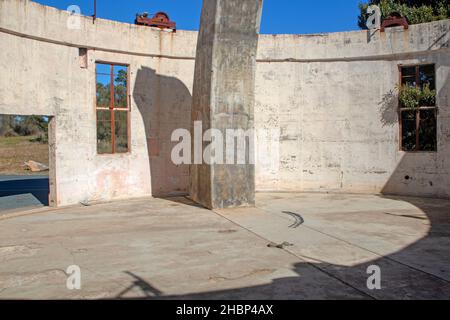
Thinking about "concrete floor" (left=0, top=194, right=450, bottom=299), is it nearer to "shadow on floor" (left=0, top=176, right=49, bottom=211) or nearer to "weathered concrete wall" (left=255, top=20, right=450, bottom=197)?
"shadow on floor" (left=0, top=176, right=49, bottom=211)

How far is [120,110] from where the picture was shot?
37.7 ft

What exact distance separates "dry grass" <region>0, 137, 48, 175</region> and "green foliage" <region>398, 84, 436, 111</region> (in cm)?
1622

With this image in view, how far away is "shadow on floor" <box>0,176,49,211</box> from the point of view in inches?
433

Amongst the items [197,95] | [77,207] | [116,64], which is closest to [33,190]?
[77,207]

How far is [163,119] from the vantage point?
39.8 feet

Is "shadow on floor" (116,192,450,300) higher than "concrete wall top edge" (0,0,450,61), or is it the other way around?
"concrete wall top edge" (0,0,450,61)

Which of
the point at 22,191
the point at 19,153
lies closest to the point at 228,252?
the point at 22,191

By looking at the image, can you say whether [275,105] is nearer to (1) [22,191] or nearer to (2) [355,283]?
(1) [22,191]

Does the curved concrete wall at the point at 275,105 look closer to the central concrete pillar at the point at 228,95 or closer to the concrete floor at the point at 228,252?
the concrete floor at the point at 228,252

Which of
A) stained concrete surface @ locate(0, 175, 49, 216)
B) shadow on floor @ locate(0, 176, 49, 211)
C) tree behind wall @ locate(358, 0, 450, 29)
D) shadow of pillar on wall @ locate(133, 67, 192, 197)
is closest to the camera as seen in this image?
stained concrete surface @ locate(0, 175, 49, 216)

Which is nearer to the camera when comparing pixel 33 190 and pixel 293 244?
pixel 293 244

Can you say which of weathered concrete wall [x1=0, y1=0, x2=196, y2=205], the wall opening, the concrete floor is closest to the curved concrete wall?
weathered concrete wall [x1=0, y1=0, x2=196, y2=205]
